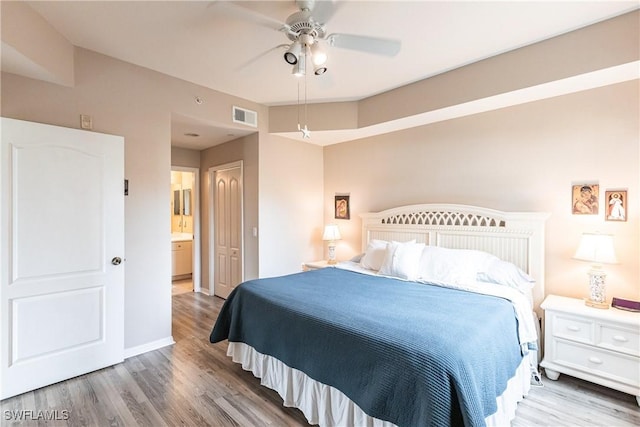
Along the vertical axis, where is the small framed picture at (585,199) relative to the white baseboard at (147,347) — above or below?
above

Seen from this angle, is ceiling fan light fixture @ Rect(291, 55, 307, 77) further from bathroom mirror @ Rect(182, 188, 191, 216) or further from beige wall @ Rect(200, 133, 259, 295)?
bathroom mirror @ Rect(182, 188, 191, 216)

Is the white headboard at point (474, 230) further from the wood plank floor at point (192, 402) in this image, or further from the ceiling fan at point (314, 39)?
the ceiling fan at point (314, 39)

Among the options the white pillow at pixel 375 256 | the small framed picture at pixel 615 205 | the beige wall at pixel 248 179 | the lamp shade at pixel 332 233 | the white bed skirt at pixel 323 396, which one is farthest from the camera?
the lamp shade at pixel 332 233

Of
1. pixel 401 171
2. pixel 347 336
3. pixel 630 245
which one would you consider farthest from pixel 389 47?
pixel 630 245

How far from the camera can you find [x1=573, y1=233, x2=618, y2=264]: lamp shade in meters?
2.36

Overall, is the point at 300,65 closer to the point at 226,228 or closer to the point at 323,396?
the point at 323,396

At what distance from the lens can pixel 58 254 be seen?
97.9 inches

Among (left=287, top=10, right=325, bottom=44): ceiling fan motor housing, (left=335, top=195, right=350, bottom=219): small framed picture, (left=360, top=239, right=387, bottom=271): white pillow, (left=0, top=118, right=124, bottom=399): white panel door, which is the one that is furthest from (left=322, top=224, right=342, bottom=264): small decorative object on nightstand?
(left=287, top=10, right=325, bottom=44): ceiling fan motor housing

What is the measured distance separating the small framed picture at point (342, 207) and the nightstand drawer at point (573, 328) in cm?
283

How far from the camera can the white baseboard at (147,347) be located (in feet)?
9.67

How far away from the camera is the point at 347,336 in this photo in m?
1.82

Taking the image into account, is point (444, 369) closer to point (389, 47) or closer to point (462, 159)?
point (389, 47)

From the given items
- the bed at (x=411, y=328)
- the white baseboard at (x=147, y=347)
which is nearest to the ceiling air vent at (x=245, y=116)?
the bed at (x=411, y=328)

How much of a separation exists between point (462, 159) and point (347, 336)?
2.63m
